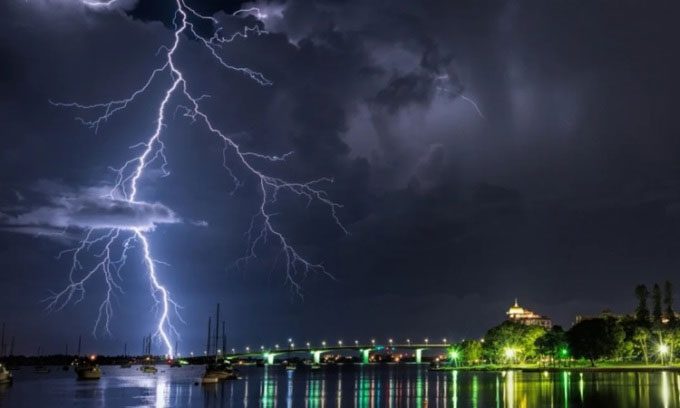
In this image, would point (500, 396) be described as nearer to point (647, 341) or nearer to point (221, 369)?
→ point (221, 369)

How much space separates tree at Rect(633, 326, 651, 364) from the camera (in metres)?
108

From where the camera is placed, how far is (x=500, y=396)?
5359 cm

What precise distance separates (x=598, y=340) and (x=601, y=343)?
561 millimetres

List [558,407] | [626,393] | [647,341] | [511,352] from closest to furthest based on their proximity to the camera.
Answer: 1. [558,407]
2. [626,393]
3. [647,341]
4. [511,352]

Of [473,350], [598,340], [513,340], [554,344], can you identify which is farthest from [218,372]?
[473,350]

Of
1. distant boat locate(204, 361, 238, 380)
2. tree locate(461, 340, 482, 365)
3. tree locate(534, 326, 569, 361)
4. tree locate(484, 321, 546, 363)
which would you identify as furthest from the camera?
tree locate(461, 340, 482, 365)

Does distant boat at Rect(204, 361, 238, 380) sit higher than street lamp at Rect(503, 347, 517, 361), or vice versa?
street lamp at Rect(503, 347, 517, 361)

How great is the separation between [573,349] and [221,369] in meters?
51.7

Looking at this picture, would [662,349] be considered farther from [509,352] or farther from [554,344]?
[509,352]

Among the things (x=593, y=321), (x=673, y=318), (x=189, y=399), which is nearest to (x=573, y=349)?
(x=593, y=321)

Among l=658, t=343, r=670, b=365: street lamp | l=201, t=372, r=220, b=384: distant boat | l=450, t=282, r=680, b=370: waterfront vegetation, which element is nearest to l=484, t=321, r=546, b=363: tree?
l=450, t=282, r=680, b=370: waterfront vegetation

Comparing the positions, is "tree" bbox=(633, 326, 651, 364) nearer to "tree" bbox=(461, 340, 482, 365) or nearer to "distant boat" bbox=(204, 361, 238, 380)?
"tree" bbox=(461, 340, 482, 365)

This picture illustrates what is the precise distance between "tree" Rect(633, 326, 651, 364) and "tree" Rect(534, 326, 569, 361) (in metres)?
10.6

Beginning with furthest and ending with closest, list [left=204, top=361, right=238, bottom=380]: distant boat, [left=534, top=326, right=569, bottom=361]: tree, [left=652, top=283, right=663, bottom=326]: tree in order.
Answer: [left=652, top=283, right=663, bottom=326]: tree → [left=534, top=326, right=569, bottom=361]: tree → [left=204, top=361, right=238, bottom=380]: distant boat
